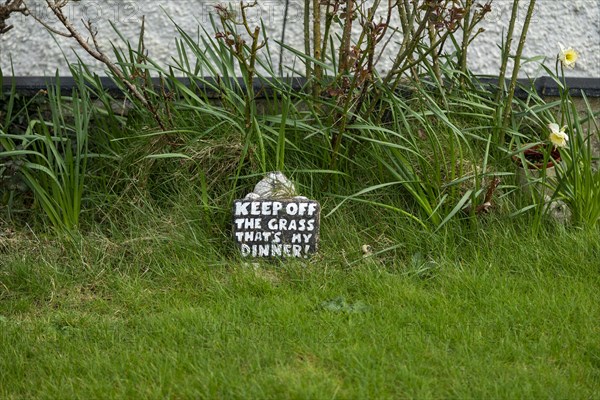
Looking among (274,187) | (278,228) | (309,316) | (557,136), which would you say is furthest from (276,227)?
(557,136)

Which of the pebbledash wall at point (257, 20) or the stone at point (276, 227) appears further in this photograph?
Answer: the pebbledash wall at point (257, 20)

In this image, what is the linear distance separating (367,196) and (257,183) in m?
0.52

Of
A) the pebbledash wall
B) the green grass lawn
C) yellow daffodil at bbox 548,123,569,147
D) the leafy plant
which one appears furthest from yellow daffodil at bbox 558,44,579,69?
the leafy plant

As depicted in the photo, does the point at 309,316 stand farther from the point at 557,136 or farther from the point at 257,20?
the point at 257,20

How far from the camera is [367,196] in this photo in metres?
4.55

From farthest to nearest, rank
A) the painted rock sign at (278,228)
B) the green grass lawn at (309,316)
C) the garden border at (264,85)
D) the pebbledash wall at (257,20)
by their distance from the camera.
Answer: the pebbledash wall at (257,20) < the garden border at (264,85) < the painted rock sign at (278,228) < the green grass lawn at (309,316)

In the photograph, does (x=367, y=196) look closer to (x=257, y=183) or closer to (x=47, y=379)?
(x=257, y=183)

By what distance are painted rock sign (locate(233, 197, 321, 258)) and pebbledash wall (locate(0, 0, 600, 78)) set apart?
5.09ft

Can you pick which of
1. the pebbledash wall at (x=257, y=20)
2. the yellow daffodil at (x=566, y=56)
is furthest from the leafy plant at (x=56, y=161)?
the yellow daffodil at (x=566, y=56)

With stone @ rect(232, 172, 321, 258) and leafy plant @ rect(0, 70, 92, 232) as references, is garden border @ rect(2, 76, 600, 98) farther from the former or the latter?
stone @ rect(232, 172, 321, 258)

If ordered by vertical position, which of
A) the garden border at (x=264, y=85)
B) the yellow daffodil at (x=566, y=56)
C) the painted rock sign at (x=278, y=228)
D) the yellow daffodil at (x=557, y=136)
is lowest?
the painted rock sign at (x=278, y=228)

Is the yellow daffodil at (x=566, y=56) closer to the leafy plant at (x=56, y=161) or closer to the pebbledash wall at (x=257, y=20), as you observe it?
the pebbledash wall at (x=257, y=20)

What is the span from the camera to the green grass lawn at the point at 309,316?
10.5 feet

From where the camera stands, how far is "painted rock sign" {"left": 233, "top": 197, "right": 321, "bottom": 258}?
166 inches
